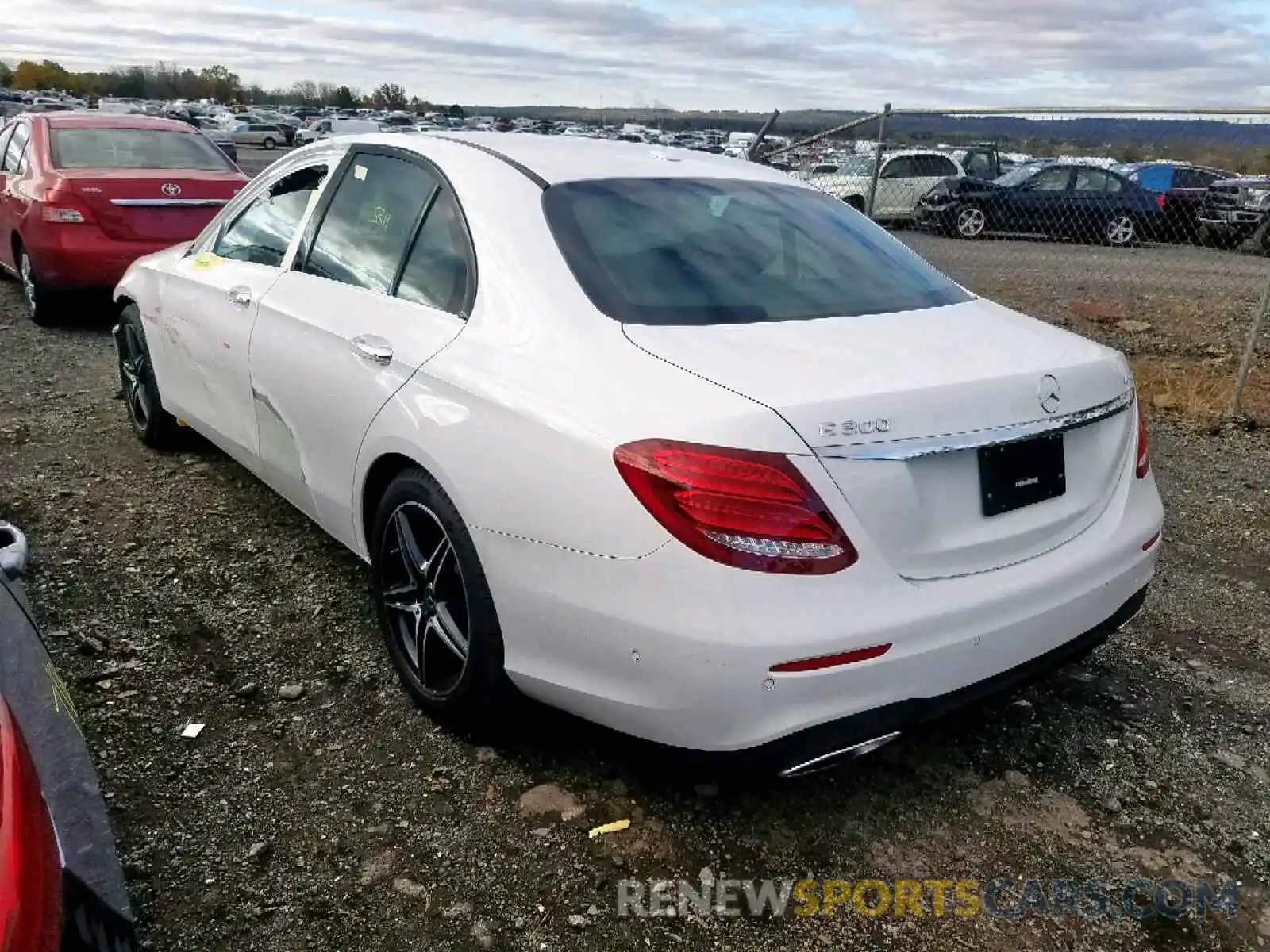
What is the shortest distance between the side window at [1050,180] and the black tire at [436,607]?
1718 centimetres

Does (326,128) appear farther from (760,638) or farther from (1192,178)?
(760,638)

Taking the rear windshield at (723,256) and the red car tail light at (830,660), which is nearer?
the red car tail light at (830,660)

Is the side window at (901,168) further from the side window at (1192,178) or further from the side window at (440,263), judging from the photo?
the side window at (440,263)

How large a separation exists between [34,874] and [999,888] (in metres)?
2.00

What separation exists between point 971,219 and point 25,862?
1819 centimetres

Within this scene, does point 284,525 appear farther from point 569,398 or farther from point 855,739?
point 855,739

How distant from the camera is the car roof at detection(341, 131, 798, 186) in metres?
3.08

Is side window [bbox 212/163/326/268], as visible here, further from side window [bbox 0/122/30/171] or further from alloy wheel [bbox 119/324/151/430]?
side window [bbox 0/122/30/171]

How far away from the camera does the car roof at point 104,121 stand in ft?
26.2

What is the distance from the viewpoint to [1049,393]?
2396 millimetres

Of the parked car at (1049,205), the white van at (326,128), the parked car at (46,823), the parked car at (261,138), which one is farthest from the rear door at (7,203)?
the parked car at (261,138)

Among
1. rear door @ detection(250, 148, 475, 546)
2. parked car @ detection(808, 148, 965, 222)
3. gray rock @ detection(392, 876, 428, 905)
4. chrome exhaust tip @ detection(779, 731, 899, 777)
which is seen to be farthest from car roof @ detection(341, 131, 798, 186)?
parked car @ detection(808, 148, 965, 222)

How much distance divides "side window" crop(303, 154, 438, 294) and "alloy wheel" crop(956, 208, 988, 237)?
51.6ft

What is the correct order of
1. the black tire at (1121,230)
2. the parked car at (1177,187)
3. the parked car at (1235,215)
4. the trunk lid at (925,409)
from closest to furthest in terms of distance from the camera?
1. the trunk lid at (925,409)
2. the parked car at (1235,215)
3. the black tire at (1121,230)
4. the parked car at (1177,187)
